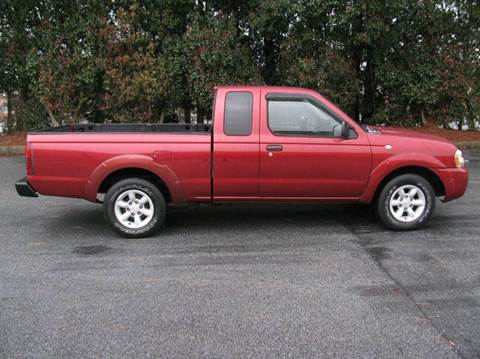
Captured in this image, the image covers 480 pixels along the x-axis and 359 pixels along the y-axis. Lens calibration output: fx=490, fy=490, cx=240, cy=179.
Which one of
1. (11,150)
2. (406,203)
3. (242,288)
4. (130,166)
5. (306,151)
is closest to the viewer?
(242,288)

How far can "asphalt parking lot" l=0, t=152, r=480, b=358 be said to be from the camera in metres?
3.31

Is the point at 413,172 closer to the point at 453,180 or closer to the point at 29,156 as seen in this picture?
the point at 453,180

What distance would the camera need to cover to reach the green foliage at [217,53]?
41.5ft

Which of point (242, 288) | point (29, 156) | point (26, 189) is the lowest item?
point (242, 288)

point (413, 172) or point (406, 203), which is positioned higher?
point (413, 172)

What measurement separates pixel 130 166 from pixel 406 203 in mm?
3261

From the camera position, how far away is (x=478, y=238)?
557 centimetres

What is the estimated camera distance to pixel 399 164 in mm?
5699

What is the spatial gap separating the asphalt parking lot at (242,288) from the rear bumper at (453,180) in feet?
1.60

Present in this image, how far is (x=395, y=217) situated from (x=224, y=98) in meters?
2.47

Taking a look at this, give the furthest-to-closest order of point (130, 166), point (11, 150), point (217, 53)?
point (11, 150) < point (217, 53) < point (130, 166)

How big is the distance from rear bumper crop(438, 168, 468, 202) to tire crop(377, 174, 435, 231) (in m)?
0.18

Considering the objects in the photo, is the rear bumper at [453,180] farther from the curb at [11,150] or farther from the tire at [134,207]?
the curb at [11,150]

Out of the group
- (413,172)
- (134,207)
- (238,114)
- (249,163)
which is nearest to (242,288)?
(249,163)
